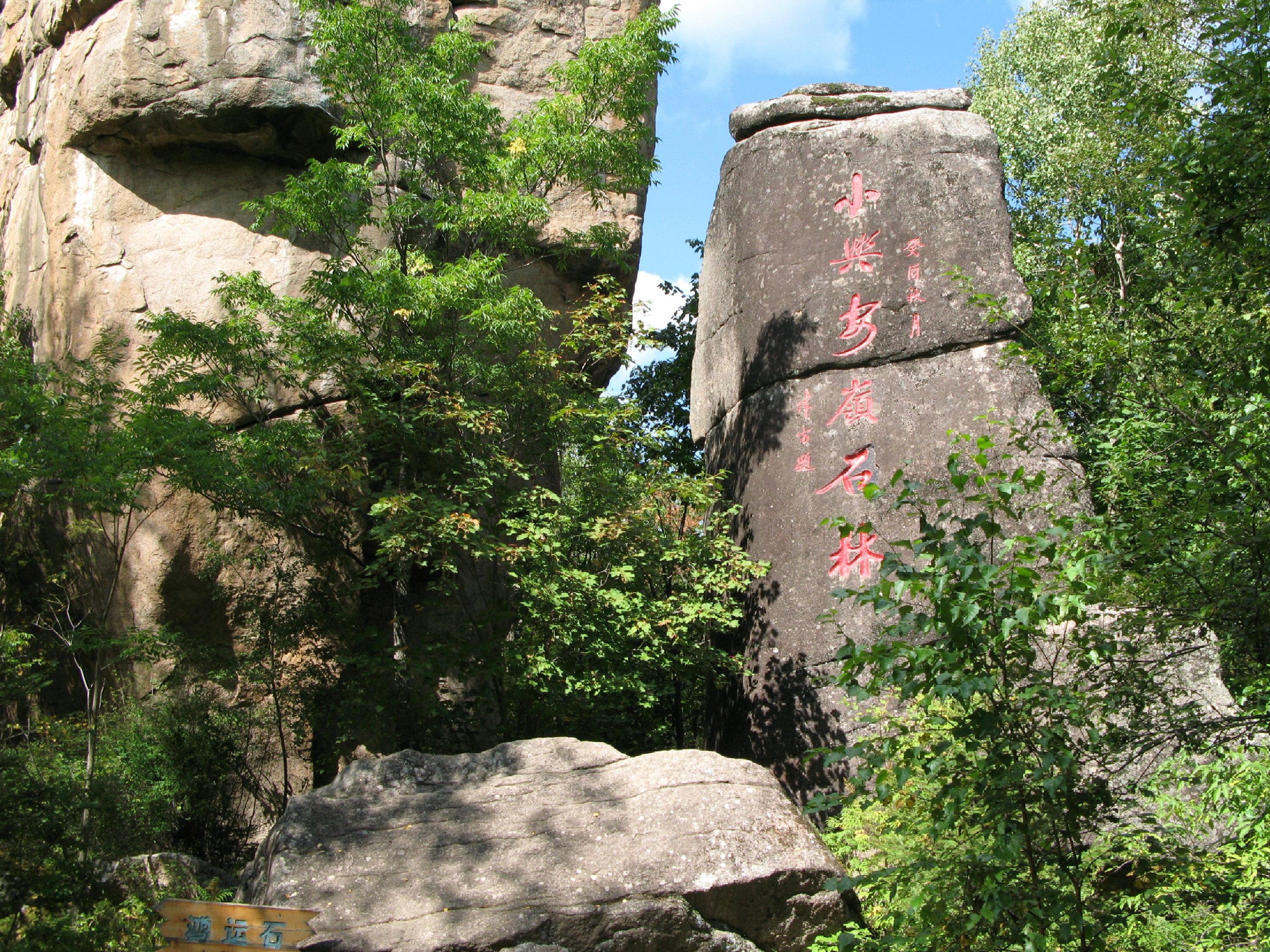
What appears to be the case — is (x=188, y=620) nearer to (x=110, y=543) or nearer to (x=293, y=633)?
(x=110, y=543)

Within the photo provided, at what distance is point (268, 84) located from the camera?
8344 mm

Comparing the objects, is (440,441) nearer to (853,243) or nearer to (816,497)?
(816,497)

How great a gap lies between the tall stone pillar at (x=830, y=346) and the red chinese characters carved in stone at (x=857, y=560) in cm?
1

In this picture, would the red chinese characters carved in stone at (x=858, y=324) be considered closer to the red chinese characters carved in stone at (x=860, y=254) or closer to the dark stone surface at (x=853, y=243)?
the dark stone surface at (x=853, y=243)

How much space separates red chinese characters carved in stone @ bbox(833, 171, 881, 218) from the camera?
774 centimetres

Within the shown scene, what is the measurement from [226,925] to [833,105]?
7239 millimetres

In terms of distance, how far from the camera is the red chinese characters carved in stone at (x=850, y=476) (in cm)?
709

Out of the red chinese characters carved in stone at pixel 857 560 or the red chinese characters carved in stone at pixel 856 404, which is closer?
the red chinese characters carved in stone at pixel 857 560

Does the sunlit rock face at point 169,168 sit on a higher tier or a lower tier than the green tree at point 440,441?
higher

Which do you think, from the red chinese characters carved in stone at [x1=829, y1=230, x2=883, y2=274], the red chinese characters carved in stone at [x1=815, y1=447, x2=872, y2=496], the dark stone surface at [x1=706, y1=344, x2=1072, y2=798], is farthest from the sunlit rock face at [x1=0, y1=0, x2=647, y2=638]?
the red chinese characters carved in stone at [x1=815, y1=447, x2=872, y2=496]

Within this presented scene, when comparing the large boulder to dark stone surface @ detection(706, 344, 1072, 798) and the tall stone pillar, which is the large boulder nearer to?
the tall stone pillar

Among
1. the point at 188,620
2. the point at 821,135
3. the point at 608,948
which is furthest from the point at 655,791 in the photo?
the point at 821,135

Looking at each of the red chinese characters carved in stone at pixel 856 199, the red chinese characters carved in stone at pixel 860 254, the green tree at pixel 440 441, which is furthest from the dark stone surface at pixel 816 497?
the red chinese characters carved in stone at pixel 856 199

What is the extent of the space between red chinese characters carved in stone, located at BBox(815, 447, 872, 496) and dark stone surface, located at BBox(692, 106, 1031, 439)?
27.4 inches
